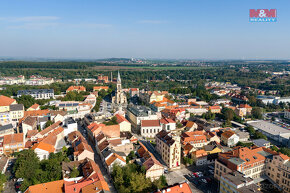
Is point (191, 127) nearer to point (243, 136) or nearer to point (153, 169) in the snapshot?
point (243, 136)

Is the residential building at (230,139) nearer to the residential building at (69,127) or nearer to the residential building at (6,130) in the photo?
the residential building at (69,127)

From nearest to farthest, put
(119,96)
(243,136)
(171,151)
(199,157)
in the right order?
1. (171,151)
2. (199,157)
3. (243,136)
4. (119,96)

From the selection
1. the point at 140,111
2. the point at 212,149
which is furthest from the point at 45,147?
the point at 212,149

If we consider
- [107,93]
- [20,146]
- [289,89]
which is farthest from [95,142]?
[289,89]

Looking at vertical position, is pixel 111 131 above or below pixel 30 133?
above

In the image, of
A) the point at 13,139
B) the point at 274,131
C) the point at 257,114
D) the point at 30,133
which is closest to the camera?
the point at 13,139

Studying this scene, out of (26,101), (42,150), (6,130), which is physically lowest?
(42,150)

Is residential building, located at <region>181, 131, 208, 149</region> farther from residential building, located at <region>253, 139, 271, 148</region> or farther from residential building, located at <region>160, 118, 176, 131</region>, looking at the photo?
residential building, located at <region>253, 139, 271, 148</region>
